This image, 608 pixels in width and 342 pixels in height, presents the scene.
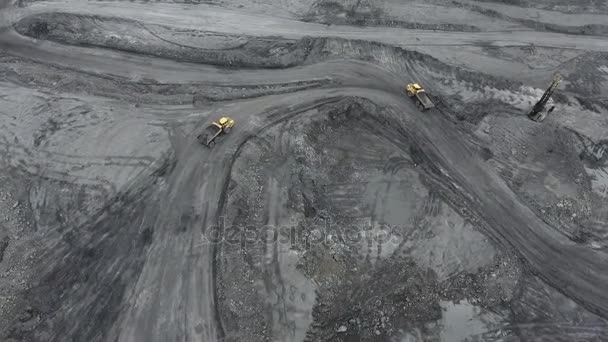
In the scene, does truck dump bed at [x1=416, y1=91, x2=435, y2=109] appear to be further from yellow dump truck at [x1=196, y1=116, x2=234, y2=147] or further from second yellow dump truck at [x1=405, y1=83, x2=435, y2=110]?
yellow dump truck at [x1=196, y1=116, x2=234, y2=147]

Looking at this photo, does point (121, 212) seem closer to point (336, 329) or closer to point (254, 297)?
point (254, 297)

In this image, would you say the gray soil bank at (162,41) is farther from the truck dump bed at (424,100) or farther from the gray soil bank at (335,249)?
the truck dump bed at (424,100)

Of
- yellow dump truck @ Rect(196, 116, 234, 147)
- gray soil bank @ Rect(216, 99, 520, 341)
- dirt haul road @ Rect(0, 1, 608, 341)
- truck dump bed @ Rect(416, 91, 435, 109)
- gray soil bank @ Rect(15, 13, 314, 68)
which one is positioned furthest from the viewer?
gray soil bank @ Rect(15, 13, 314, 68)

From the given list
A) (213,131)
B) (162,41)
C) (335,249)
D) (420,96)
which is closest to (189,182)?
(213,131)

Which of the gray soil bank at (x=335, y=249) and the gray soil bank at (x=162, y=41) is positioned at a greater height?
the gray soil bank at (x=162, y=41)

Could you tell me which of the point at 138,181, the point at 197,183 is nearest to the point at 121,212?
the point at 138,181

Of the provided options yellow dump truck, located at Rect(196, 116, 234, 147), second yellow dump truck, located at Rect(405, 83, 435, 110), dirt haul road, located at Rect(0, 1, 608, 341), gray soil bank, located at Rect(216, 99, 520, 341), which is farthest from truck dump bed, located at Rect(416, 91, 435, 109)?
yellow dump truck, located at Rect(196, 116, 234, 147)

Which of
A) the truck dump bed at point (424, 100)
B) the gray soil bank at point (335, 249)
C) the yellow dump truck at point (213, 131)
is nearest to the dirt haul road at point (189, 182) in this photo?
the yellow dump truck at point (213, 131)
